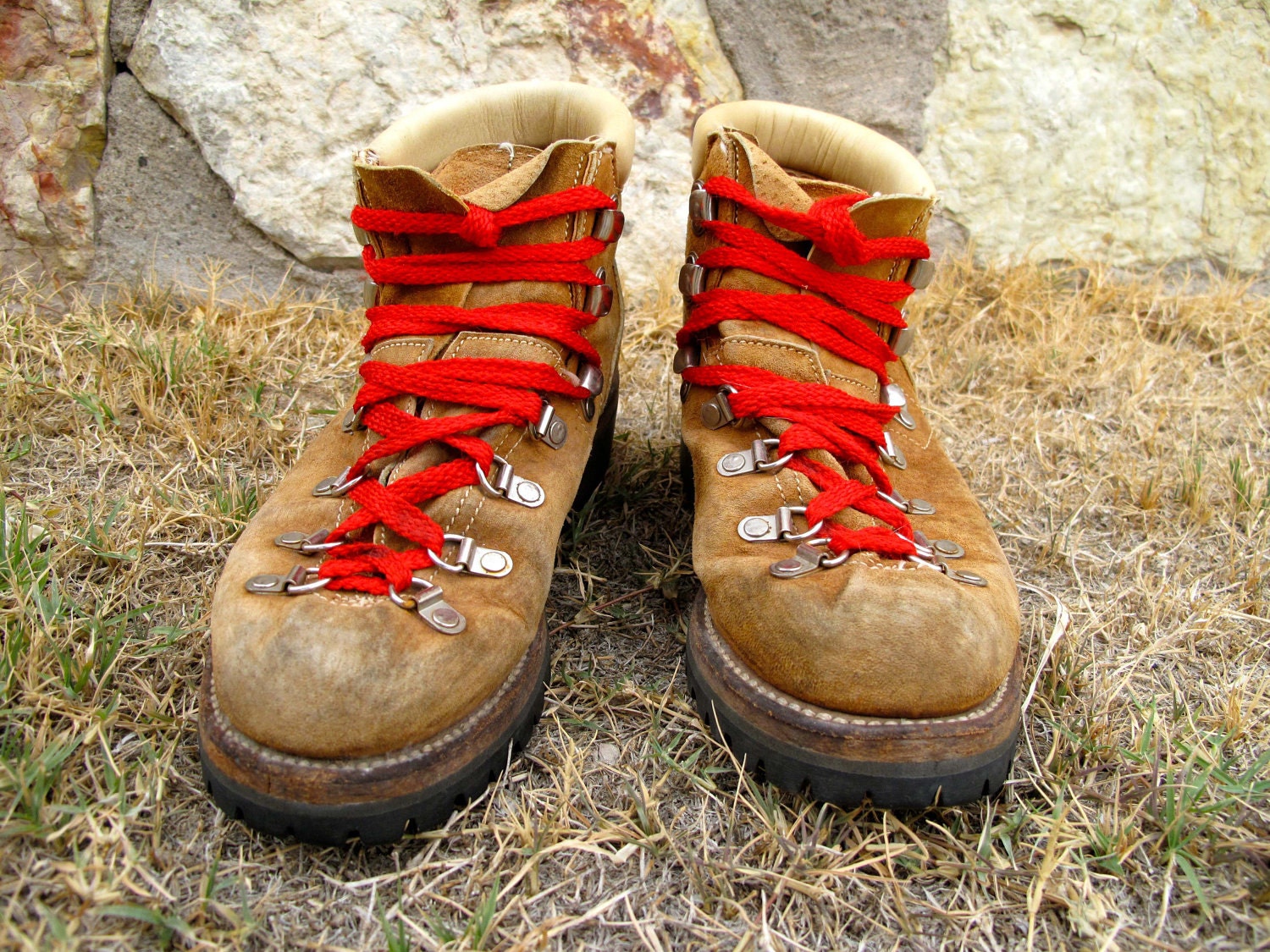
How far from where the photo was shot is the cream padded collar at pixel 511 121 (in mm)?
1425

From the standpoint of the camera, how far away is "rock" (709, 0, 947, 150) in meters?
2.32

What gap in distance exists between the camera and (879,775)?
3.55 ft

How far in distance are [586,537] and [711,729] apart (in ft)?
1.62

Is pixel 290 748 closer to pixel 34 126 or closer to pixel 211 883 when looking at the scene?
pixel 211 883

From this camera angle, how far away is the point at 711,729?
48.7 inches

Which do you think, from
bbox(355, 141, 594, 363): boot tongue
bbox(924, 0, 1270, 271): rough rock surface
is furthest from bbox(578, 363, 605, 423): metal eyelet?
bbox(924, 0, 1270, 271): rough rock surface

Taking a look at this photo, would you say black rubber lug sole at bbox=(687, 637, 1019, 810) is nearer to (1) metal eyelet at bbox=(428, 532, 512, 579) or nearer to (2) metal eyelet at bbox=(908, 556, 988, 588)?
(2) metal eyelet at bbox=(908, 556, 988, 588)

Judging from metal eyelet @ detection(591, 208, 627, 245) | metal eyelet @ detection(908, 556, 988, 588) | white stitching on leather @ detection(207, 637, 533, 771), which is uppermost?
metal eyelet @ detection(591, 208, 627, 245)

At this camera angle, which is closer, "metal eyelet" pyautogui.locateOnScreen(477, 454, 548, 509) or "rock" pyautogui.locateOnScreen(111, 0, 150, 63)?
"metal eyelet" pyautogui.locateOnScreen(477, 454, 548, 509)

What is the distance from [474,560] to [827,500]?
0.46m

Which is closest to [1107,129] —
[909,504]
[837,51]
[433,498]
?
[837,51]

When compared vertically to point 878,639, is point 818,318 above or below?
above

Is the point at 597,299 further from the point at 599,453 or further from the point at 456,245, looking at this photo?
the point at 599,453

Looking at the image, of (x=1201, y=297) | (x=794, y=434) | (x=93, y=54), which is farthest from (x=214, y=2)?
(x=1201, y=297)
